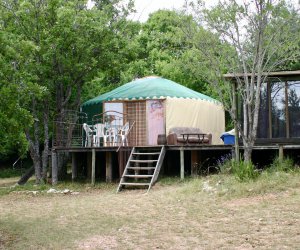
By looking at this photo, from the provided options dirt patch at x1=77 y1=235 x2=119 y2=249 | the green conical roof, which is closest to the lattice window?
the green conical roof

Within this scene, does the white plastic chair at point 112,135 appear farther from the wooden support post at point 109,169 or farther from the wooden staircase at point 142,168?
the wooden staircase at point 142,168

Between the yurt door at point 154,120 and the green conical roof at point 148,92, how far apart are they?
260 mm

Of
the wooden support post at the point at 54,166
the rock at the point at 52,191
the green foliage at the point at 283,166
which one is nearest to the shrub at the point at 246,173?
the green foliage at the point at 283,166

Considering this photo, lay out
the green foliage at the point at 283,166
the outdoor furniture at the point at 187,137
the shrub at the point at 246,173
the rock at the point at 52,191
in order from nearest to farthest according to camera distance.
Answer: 1. the shrub at the point at 246,173
2. the green foliage at the point at 283,166
3. the rock at the point at 52,191
4. the outdoor furniture at the point at 187,137

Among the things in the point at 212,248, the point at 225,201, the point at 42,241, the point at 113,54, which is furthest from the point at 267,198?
the point at 113,54

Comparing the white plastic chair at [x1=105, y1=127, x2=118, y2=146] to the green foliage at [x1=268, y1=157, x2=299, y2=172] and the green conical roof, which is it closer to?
the green conical roof

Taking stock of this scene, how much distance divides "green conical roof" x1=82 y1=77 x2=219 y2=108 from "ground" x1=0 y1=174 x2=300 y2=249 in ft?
15.2

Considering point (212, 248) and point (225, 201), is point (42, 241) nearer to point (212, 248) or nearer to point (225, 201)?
point (212, 248)

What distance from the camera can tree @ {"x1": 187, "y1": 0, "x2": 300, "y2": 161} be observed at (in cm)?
846

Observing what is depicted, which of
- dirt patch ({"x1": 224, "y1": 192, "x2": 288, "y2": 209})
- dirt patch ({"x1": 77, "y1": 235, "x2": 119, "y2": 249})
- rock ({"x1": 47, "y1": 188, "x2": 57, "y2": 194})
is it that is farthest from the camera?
rock ({"x1": 47, "y1": 188, "x2": 57, "y2": 194})

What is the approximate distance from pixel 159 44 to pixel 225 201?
14412 mm

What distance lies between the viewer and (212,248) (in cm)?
489

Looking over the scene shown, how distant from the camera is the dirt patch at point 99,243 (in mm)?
5219

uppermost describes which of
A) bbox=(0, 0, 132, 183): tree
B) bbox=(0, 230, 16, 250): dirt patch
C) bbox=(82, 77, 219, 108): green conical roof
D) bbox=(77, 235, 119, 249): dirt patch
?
bbox=(0, 0, 132, 183): tree
